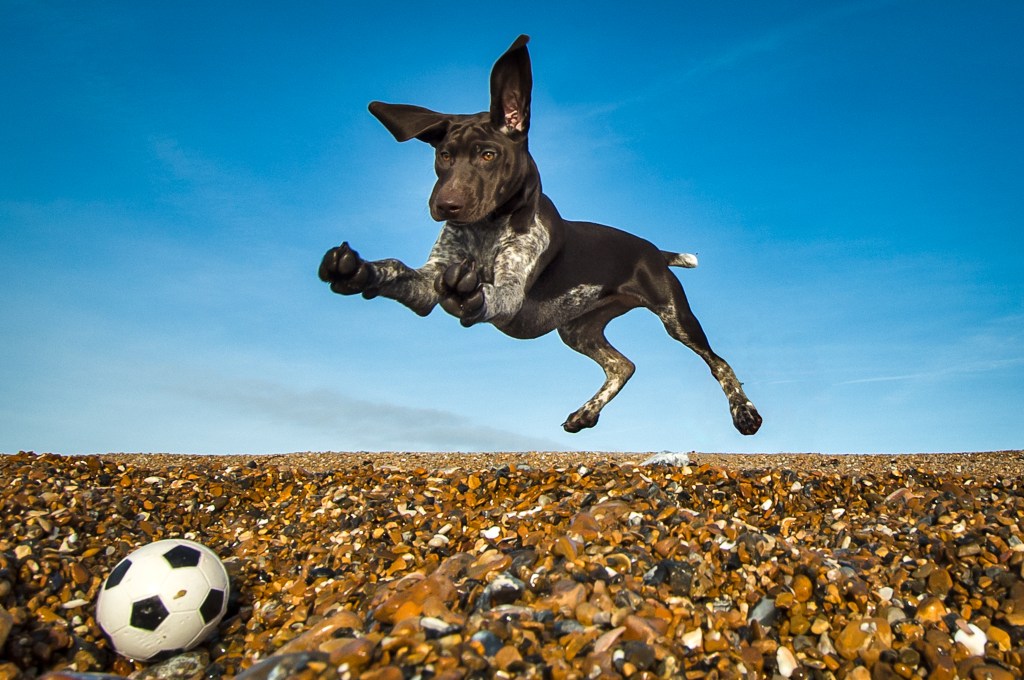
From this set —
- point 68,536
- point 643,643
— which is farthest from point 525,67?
point 68,536

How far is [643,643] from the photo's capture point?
291 centimetres

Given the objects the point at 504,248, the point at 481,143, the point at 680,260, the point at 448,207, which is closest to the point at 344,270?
the point at 448,207

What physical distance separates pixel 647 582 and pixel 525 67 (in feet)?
11.5

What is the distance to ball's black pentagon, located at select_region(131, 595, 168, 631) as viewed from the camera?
402cm

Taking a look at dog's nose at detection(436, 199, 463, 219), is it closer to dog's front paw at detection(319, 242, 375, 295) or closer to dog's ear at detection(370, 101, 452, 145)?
dog's ear at detection(370, 101, 452, 145)

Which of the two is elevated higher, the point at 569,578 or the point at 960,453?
the point at 960,453

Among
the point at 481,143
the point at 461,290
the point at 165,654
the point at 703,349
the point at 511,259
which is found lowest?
the point at 165,654

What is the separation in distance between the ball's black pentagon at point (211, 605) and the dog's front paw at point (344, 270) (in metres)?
1.76

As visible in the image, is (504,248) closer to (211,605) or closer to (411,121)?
(411,121)

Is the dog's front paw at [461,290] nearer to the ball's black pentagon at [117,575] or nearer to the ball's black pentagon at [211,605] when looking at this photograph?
the ball's black pentagon at [211,605]

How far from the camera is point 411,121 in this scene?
5.71m

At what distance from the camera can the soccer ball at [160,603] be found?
403cm

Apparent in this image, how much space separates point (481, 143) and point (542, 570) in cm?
308

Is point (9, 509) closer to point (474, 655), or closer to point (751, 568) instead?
point (474, 655)
